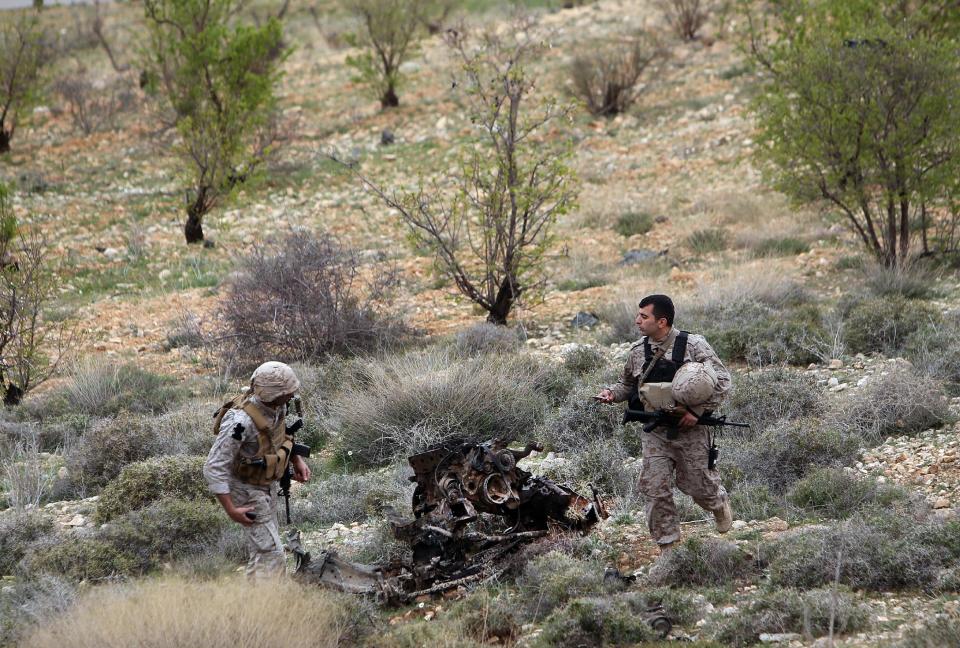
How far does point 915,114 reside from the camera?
1187cm

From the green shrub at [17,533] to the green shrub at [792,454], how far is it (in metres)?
4.96

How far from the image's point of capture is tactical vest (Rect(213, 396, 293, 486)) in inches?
212

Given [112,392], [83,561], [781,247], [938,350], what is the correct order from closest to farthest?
[83,561], [938,350], [112,392], [781,247]

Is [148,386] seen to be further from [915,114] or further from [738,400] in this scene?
[915,114]

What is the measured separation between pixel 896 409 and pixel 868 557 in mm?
2831

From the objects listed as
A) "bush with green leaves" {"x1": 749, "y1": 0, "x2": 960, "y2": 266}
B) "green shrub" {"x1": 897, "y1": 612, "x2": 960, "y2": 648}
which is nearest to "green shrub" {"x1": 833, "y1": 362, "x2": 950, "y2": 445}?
"green shrub" {"x1": 897, "y1": 612, "x2": 960, "y2": 648}

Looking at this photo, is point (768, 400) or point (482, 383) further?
point (482, 383)

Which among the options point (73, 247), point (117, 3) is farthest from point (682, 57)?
point (117, 3)

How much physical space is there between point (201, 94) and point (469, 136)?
568 centimetres

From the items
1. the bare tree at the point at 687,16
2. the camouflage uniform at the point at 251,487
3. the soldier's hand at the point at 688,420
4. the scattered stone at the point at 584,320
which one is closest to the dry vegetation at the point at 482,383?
the scattered stone at the point at 584,320

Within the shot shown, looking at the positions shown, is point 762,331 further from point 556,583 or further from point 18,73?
point 18,73

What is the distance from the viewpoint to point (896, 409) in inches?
302

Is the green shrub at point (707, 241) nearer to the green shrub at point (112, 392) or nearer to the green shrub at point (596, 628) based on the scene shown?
the green shrub at point (112, 392)

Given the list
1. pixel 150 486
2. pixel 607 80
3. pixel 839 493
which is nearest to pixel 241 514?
pixel 150 486
